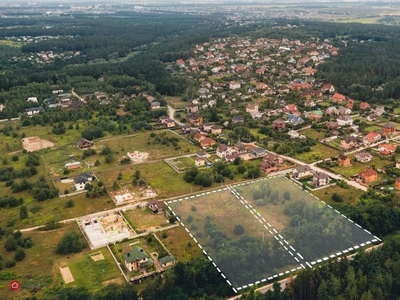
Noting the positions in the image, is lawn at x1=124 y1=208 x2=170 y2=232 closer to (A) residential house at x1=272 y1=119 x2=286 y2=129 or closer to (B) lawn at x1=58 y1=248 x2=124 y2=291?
(B) lawn at x1=58 y1=248 x2=124 y2=291

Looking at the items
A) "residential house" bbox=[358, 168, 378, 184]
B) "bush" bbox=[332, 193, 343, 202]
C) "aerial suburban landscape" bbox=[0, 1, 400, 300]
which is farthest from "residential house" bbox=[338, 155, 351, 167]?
"bush" bbox=[332, 193, 343, 202]

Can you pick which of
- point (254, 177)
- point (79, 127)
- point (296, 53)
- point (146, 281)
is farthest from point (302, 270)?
point (296, 53)

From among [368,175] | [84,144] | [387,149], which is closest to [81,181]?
[84,144]

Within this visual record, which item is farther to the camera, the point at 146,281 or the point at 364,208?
the point at 364,208

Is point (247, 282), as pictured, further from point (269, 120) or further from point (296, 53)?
point (296, 53)

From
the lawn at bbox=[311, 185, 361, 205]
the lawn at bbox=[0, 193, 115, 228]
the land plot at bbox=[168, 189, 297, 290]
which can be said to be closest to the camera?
the land plot at bbox=[168, 189, 297, 290]

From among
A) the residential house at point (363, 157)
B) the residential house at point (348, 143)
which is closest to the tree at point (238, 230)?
the residential house at point (363, 157)
